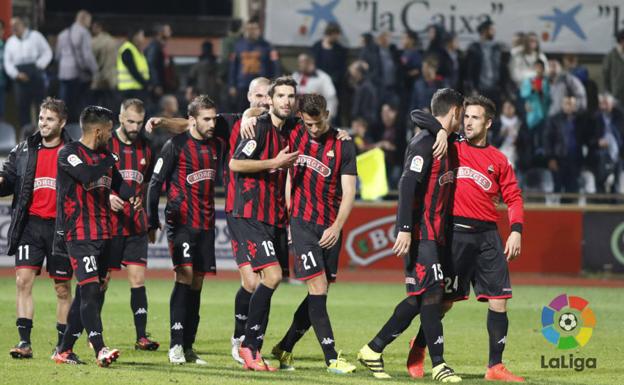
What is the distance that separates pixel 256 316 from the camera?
9367mm

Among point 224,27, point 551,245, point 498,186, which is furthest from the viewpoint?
point 224,27

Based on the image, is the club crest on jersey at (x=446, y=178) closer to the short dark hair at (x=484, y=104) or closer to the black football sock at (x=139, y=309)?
the short dark hair at (x=484, y=104)

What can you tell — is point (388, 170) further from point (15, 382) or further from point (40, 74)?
point (15, 382)

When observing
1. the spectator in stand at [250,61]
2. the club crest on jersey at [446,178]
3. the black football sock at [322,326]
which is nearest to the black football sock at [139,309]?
the black football sock at [322,326]

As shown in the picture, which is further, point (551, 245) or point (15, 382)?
point (551, 245)

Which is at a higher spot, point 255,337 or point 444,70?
point 444,70

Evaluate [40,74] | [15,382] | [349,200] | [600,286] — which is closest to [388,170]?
[600,286]

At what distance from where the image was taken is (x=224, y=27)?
24891mm

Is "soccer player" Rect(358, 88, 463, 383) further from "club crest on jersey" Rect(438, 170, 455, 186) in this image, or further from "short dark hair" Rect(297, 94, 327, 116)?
"short dark hair" Rect(297, 94, 327, 116)

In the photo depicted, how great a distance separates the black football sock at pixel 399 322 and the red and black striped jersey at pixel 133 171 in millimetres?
2810

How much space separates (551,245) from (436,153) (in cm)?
1061

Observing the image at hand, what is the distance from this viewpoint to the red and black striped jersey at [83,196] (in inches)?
367

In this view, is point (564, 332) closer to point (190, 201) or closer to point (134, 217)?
point (190, 201)

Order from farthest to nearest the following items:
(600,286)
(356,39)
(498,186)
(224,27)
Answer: (224,27)
(356,39)
(600,286)
(498,186)
